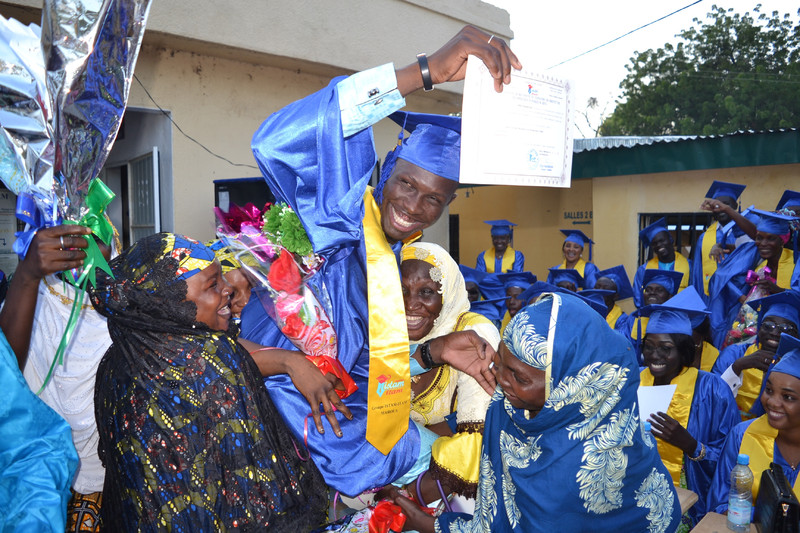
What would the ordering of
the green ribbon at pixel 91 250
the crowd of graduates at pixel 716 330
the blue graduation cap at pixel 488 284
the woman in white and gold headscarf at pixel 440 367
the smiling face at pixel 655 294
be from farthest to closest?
the blue graduation cap at pixel 488 284 → the smiling face at pixel 655 294 → the crowd of graduates at pixel 716 330 → the woman in white and gold headscarf at pixel 440 367 → the green ribbon at pixel 91 250

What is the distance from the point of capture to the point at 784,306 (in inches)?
170

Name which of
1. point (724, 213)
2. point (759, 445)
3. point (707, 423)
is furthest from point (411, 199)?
point (724, 213)

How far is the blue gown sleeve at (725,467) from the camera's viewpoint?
3.13 metres

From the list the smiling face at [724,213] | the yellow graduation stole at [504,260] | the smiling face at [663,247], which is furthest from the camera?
the yellow graduation stole at [504,260]

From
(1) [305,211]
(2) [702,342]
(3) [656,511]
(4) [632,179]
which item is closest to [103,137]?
(1) [305,211]

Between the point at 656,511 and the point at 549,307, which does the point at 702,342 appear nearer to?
the point at 656,511

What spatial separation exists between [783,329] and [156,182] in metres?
6.09

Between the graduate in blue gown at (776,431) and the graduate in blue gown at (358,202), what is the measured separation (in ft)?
5.63

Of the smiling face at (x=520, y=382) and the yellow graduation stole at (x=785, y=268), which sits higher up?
the yellow graduation stole at (x=785, y=268)

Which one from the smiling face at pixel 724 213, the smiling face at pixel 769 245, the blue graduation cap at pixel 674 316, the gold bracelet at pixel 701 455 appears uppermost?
the smiling face at pixel 724 213

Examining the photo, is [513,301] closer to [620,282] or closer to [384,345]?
[620,282]

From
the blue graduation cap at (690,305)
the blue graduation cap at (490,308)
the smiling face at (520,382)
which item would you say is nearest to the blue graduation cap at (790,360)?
the blue graduation cap at (690,305)

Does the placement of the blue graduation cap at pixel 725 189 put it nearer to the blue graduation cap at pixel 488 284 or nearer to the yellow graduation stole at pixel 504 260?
the blue graduation cap at pixel 488 284

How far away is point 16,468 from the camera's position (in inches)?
65.4
